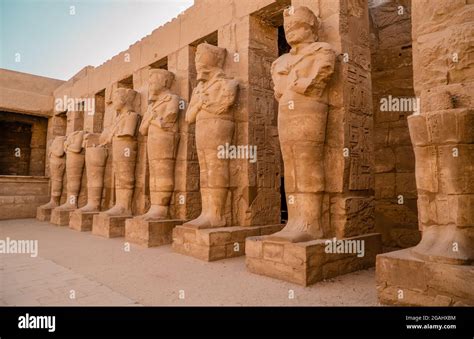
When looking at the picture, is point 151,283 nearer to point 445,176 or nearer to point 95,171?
point 445,176

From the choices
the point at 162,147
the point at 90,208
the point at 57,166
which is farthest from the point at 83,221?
the point at 57,166

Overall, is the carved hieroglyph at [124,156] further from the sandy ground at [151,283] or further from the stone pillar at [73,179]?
the stone pillar at [73,179]

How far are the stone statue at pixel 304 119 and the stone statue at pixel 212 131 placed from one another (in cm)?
108

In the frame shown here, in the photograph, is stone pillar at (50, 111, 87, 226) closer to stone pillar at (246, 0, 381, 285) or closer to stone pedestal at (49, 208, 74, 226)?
stone pedestal at (49, 208, 74, 226)

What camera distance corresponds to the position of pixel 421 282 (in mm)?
2396

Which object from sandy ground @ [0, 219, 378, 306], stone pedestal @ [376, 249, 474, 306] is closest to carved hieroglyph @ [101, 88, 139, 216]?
sandy ground @ [0, 219, 378, 306]

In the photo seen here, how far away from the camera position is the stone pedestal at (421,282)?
221 cm

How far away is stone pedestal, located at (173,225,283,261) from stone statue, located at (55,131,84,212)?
4866mm

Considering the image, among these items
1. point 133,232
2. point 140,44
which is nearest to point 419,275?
point 133,232

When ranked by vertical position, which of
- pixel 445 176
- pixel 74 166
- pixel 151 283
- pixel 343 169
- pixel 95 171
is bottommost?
pixel 151 283

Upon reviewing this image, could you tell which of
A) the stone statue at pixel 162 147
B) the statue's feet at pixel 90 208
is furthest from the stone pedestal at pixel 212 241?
the statue's feet at pixel 90 208

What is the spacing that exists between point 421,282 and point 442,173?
778 mm

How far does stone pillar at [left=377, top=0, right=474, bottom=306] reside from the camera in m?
2.32
